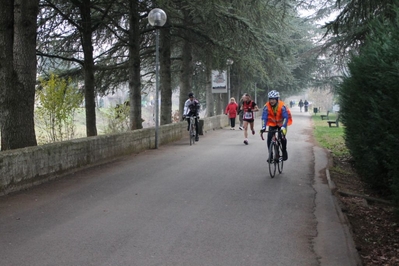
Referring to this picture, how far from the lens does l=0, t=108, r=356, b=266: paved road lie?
5027mm

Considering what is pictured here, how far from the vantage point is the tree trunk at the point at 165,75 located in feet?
69.1

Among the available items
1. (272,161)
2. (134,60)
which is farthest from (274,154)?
(134,60)

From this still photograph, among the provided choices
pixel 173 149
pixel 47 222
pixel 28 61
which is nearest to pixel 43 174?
pixel 28 61

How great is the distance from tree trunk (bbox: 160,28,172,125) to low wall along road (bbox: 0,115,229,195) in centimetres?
605

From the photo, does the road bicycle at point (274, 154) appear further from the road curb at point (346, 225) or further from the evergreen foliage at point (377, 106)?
the evergreen foliage at point (377, 106)

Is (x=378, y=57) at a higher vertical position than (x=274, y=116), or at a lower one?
higher

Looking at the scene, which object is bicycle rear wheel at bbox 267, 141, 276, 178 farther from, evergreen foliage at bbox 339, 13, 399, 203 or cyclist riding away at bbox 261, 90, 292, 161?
evergreen foliage at bbox 339, 13, 399, 203

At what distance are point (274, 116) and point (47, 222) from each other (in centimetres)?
Answer: 616

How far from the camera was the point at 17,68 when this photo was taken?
9727 millimetres

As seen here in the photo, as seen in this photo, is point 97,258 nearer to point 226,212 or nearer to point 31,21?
point 226,212

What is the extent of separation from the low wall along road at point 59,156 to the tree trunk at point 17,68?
34.5 inches

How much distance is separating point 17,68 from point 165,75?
1214 cm

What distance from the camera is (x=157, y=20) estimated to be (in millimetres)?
14461

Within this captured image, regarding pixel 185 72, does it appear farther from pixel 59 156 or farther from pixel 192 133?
pixel 59 156
